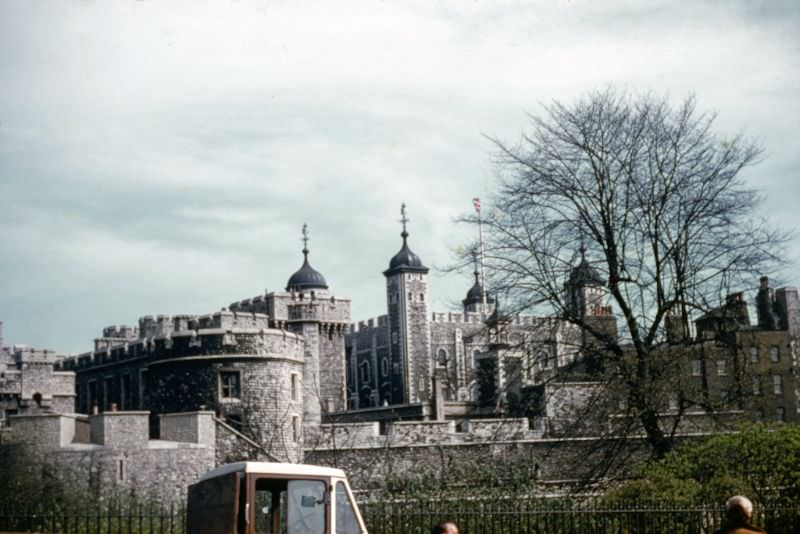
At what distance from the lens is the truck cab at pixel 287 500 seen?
1389 cm

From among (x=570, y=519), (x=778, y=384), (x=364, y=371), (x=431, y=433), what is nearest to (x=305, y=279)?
(x=364, y=371)

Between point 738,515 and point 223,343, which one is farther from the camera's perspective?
point 223,343

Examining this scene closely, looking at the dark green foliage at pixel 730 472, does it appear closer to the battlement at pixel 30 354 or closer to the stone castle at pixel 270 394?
the stone castle at pixel 270 394

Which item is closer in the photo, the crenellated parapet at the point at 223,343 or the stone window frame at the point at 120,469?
the stone window frame at the point at 120,469

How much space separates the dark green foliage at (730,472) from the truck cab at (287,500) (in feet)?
32.3

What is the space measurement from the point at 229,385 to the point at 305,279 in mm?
34665

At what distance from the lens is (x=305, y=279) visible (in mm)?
72438

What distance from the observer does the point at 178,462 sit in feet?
103

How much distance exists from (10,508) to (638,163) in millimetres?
16827

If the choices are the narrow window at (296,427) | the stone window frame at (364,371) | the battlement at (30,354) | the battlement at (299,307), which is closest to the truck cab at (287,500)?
the narrow window at (296,427)

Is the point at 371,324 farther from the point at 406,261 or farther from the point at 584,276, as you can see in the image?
the point at 584,276

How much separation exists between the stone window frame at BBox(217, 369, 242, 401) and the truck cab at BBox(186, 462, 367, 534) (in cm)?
2367

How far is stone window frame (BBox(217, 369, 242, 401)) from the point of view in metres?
37.8

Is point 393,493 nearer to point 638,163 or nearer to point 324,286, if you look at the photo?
point 638,163
